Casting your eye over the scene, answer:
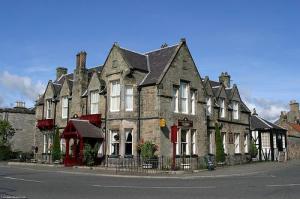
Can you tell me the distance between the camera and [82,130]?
33594mm

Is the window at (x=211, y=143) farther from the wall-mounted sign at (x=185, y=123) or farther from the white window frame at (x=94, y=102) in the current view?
the white window frame at (x=94, y=102)

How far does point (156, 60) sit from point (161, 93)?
4717mm

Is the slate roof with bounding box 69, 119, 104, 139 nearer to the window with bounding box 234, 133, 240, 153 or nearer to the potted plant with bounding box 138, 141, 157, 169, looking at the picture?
the potted plant with bounding box 138, 141, 157, 169

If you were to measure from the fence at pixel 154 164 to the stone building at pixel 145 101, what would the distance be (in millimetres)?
556

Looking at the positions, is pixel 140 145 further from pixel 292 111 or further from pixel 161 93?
pixel 292 111

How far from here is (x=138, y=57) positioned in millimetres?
35781

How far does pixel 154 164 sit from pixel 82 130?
7.44 metres

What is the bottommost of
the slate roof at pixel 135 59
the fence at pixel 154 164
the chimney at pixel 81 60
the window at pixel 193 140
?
the fence at pixel 154 164

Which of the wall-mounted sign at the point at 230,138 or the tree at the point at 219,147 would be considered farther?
the wall-mounted sign at the point at 230,138

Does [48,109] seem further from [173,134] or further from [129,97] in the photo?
[173,134]

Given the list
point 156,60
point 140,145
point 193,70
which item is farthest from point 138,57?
point 140,145

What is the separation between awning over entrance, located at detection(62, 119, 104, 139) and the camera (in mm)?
33378

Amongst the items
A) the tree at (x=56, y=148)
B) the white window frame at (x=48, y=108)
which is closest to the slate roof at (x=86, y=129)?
the tree at (x=56, y=148)

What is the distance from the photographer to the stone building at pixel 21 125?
174 feet
